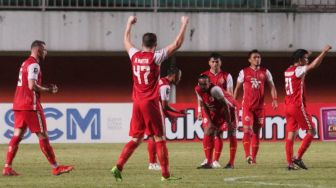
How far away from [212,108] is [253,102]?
8.13ft

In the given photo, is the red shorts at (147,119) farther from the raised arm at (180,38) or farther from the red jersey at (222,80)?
the red jersey at (222,80)

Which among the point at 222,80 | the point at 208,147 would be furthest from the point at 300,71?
the point at 222,80

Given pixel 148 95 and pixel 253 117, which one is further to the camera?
pixel 253 117

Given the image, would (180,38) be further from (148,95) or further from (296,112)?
(296,112)

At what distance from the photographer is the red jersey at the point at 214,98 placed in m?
18.3

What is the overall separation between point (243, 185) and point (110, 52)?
21284mm

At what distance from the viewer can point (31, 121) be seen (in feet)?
53.5

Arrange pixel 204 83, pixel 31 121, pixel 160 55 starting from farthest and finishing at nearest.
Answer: pixel 204 83
pixel 31 121
pixel 160 55

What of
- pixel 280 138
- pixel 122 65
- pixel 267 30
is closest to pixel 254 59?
pixel 280 138

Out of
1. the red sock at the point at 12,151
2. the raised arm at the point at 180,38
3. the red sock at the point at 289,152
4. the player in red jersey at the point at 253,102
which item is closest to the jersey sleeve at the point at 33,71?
the red sock at the point at 12,151

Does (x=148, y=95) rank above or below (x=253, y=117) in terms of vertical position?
above

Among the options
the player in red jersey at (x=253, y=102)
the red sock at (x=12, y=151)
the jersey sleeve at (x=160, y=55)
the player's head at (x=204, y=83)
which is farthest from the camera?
the player in red jersey at (x=253, y=102)

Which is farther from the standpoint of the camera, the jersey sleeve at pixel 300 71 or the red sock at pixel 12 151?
the jersey sleeve at pixel 300 71

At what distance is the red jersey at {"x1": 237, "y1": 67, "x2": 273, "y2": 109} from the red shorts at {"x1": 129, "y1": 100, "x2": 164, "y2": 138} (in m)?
6.69
